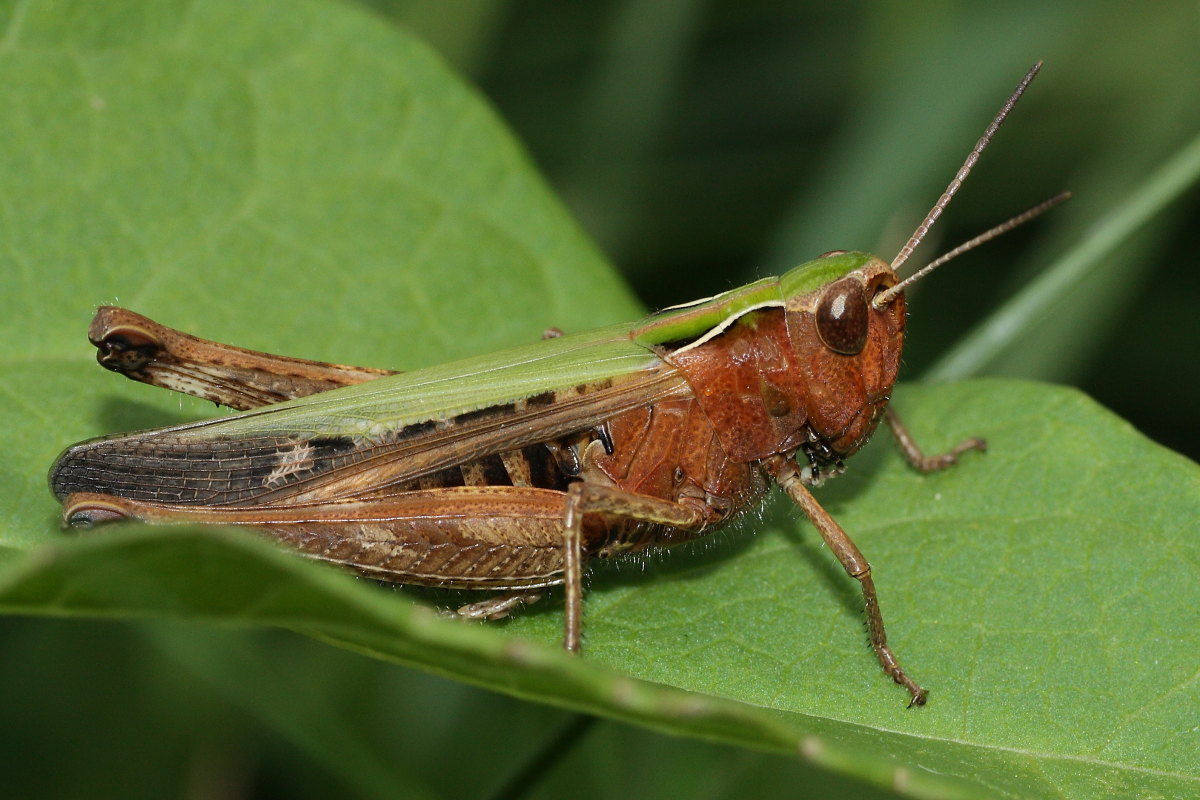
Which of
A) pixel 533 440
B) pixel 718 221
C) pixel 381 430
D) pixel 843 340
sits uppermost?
pixel 718 221

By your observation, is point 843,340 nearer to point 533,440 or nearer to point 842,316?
point 842,316

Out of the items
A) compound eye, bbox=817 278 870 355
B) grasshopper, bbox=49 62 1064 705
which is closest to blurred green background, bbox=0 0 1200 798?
grasshopper, bbox=49 62 1064 705

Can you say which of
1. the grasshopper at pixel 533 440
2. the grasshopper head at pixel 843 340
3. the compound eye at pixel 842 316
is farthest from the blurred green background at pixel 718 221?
the compound eye at pixel 842 316

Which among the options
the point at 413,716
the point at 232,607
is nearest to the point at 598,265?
the point at 413,716

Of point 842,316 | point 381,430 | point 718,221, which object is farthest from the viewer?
point 718,221

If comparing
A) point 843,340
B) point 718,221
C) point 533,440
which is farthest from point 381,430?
point 718,221

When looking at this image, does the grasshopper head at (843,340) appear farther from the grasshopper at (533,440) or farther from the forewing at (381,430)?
the forewing at (381,430)

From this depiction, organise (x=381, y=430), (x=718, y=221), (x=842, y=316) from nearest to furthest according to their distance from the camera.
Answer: (x=381, y=430)
(x=842, y=316)
(x=718, y=221)

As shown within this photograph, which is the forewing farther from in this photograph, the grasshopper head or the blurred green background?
the blurred green background
